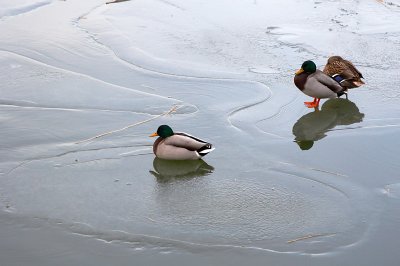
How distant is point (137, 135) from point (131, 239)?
203 cm

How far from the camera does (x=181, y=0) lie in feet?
40.3

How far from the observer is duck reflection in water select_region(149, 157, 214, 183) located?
17.6 ft

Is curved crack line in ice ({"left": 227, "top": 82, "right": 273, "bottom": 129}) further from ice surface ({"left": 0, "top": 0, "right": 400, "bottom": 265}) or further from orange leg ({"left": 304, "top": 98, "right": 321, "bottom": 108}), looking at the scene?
orange leg ({"left": 304, "top": 98, "right": 321, "bottom": 108})

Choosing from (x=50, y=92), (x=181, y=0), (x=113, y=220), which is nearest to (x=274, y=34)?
(x=181, y=0)

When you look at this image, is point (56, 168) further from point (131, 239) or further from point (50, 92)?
point (50, 92)

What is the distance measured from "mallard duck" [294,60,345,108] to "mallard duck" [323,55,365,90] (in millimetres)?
113

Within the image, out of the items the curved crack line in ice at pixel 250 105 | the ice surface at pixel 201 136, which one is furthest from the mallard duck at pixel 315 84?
the curved crack line in ice at pixel 250 105

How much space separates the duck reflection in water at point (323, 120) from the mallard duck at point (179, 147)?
1.07 metres

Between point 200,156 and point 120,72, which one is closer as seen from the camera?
point 200,156

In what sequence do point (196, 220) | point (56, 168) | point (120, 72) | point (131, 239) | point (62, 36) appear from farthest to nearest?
point (62, 36)
point (120, 72)
point (56, 168)
point (196, 220)
point (131, 239)

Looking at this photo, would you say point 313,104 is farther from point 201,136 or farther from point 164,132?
point 164,132

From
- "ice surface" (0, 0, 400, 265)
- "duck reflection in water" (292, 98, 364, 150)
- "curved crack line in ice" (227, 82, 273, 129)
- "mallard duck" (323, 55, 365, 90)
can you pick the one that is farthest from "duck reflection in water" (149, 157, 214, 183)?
"mallard duck" (323, 55, 365, 90)

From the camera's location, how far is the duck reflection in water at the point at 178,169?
5.36 m

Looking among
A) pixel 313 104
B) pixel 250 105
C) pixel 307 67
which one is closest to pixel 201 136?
pixel 250 105
